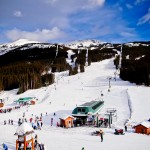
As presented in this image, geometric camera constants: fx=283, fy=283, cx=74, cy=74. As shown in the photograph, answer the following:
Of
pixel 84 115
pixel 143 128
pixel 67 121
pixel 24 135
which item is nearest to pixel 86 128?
pixel 67 121

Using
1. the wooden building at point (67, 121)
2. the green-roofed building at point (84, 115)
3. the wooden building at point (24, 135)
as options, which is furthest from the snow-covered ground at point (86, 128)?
the green-roofed building at point (84, 115)

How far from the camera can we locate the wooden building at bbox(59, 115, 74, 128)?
35.6 m

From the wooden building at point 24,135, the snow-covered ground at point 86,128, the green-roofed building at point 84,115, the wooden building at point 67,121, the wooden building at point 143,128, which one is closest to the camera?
the wooden building at point 24,135

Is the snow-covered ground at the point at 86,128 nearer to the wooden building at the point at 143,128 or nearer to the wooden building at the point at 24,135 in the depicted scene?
the wooden building at the point at 143,128

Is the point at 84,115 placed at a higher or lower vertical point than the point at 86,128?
higher

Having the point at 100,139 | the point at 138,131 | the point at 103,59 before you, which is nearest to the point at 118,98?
the point at 138,131

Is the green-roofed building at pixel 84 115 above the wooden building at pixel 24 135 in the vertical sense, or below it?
below

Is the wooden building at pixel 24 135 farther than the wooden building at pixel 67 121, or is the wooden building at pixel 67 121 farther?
the wooden building at pixel 67 121

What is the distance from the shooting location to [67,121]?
118 feet

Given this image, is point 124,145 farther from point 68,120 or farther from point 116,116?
point 116,116

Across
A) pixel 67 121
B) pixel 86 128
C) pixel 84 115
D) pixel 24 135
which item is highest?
pixel 24 135

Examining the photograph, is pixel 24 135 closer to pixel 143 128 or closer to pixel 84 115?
pixel 143 128

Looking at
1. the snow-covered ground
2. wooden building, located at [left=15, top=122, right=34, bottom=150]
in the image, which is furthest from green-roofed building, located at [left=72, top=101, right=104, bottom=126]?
wooden building, located at [left=15, top=122, right=34, bottom=150]

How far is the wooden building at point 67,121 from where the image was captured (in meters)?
35.6
